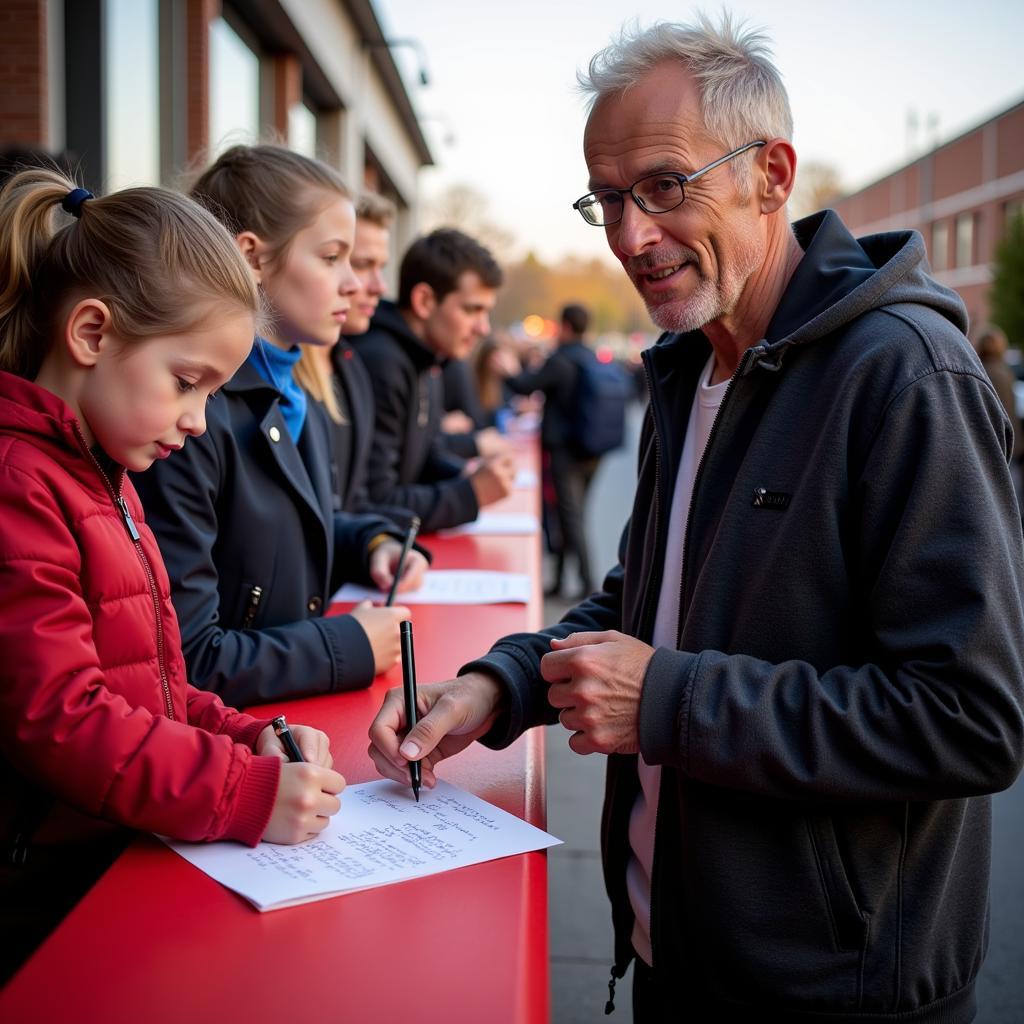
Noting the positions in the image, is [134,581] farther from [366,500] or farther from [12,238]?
[366,500]

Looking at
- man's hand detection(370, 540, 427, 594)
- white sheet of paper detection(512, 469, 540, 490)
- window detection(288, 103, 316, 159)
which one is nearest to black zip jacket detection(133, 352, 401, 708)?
man's hand detection(370, 540, 427, 594)

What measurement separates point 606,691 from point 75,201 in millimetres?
1017

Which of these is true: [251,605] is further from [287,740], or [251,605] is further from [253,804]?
[253,804]

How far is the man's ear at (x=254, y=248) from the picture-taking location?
93.1 inches

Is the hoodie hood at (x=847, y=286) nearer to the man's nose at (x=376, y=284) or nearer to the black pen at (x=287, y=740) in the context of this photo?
the black pen at (x=287, y=740)

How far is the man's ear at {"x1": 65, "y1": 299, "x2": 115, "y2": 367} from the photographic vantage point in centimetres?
142

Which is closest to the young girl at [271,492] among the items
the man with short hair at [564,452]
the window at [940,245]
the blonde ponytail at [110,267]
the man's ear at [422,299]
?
the blonde ponytail at [110,267]

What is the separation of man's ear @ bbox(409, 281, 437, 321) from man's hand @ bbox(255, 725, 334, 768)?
132 inches

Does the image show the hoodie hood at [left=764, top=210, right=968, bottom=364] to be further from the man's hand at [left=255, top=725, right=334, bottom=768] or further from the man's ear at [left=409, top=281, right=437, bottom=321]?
the man's ear at [left=409, top=281, right=437, bottom=321]

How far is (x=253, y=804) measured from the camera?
140 cm

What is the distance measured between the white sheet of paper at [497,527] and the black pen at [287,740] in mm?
2581

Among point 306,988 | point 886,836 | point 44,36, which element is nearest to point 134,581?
point 306,988

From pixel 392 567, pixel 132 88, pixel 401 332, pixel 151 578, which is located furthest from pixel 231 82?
pixel 151 578

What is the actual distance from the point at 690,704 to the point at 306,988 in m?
0.58
